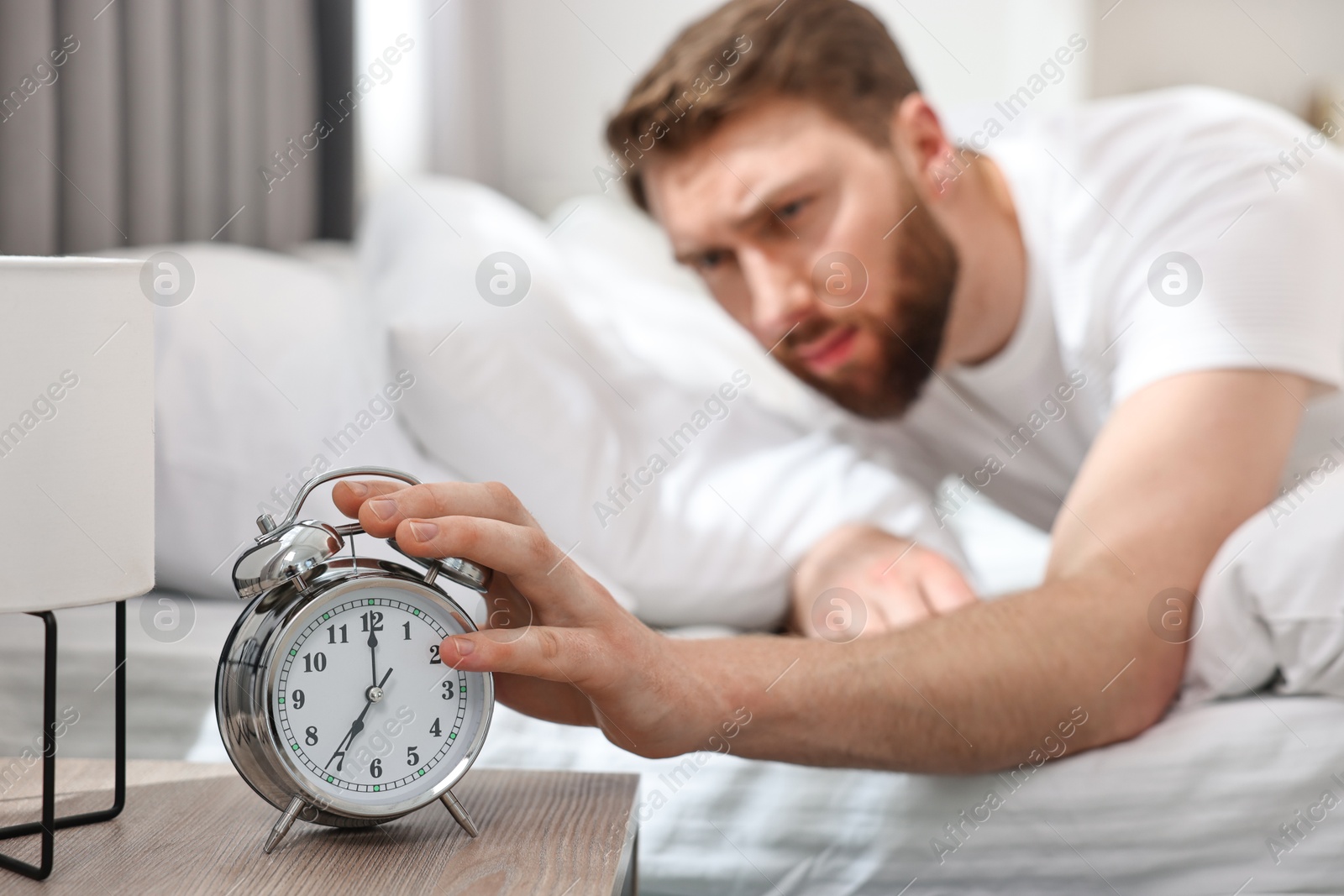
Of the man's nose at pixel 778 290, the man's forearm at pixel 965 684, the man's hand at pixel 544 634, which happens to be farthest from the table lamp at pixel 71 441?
the man's nose at pixel 778 290

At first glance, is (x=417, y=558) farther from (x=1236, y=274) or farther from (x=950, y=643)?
(x=1236, y=274)

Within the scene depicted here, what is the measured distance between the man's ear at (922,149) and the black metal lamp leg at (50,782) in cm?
109

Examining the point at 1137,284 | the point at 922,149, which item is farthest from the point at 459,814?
the point at 922,149

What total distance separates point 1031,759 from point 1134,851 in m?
0.09

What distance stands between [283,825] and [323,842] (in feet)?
0.08

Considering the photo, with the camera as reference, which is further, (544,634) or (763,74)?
(763,74)

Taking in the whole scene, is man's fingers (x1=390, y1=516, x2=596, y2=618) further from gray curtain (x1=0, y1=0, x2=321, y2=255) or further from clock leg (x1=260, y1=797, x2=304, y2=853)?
gray curtain (x1=0, y1=0, x2=321, y2=255)

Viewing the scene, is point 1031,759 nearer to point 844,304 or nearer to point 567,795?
point 567,795

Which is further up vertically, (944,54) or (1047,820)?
(944,54)

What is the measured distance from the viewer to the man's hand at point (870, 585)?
3.13 ft

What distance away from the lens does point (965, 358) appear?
144 centimetres

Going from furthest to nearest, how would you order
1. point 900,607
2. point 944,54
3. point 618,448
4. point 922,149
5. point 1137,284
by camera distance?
point 944,54 < point 922,149 < point 1137,284 < point 618,448 < point 900,607

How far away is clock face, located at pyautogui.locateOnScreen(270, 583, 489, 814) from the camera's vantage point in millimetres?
547

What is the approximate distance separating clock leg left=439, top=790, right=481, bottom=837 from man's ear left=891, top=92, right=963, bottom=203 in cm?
105
